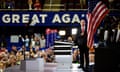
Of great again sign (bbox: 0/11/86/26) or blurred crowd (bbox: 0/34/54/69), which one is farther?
great again sign (bbox: 0/11/86/26)

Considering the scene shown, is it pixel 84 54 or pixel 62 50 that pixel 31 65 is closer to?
pixel 84 54

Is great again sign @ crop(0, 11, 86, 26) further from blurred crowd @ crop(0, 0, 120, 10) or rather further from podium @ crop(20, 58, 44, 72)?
podium @ crop(20, 58, 44, 72)

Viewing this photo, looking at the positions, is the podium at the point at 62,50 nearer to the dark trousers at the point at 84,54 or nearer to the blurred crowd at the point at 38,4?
the blurred crowd at the point at 38,4

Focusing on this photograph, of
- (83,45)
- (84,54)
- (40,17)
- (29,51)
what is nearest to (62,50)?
(29,51)

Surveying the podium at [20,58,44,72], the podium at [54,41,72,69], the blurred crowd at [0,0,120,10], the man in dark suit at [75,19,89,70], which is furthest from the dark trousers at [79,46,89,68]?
the blurred crowd at [0,0,120,10]

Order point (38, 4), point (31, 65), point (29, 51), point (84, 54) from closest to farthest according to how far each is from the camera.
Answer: point (84, 54), point (31, 65), point (29, 51), point (38, 4)

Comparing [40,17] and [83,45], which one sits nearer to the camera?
[83,45]

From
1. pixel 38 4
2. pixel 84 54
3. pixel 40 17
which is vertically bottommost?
pixel 84 54

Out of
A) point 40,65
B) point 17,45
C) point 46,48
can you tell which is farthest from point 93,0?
point 40,65

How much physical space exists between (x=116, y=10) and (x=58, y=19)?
3.43 m

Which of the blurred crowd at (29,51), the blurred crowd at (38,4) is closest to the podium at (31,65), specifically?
the blurred crowd at (29,51)

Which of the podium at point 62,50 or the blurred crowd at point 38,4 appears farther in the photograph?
the blurred crowd at point 38,4

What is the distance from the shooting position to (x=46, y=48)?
19.5m

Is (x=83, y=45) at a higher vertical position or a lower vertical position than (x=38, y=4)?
lower
